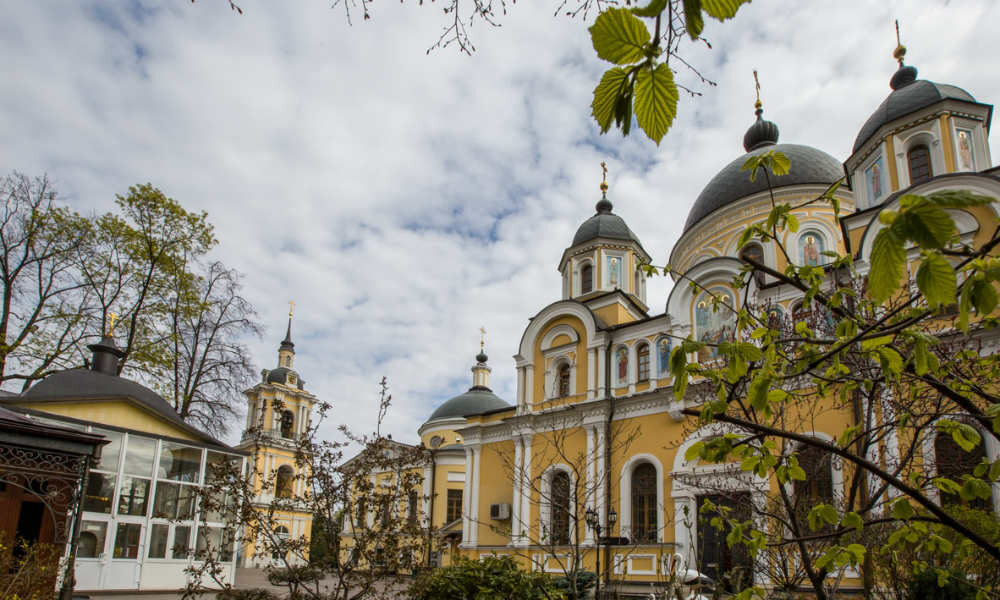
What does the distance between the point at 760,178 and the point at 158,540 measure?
19035mm

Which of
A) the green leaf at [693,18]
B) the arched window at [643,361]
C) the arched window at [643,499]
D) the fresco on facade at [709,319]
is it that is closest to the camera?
the green leaf at [693,18]

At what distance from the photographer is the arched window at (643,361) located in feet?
62.3

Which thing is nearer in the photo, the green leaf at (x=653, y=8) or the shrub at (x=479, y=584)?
the green leaf at (x=653, y=8)

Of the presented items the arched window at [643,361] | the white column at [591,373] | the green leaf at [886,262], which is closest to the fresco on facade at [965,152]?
the arched window at [643,361]

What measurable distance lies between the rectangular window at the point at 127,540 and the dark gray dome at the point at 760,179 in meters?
18.6

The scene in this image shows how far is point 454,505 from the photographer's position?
1302 inches

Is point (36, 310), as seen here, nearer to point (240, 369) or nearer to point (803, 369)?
point (240, 369)

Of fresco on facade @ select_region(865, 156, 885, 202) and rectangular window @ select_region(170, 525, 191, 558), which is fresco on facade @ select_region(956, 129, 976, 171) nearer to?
fresco on facade @ select_region(865, 156, 885, 202)

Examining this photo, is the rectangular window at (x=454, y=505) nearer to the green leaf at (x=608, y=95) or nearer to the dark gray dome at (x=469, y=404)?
the dark gray dome at (x=469, y=404)

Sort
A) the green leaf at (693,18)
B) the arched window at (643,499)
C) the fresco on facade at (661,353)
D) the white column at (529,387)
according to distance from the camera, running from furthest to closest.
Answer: the white column at (529,387) → the fresco on facade at (661,353) → the arched window at (643,499) → the green leaf at (693,18)

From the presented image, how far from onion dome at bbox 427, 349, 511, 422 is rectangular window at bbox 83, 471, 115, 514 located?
2592cm

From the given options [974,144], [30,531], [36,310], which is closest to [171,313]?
[36,310]

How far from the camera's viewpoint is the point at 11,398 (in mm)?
→ 13398

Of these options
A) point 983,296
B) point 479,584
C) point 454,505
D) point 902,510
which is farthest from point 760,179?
point 454,505
